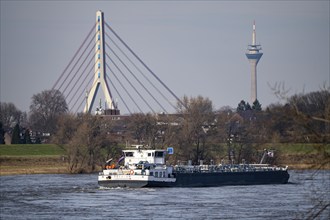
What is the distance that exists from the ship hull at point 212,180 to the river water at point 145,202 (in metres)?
1.05

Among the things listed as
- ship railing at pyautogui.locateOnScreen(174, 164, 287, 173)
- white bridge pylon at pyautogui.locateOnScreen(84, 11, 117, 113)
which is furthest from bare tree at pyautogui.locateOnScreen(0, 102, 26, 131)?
ship railing at pyautogui.locateOnScreen(174, 164, 287, 173)

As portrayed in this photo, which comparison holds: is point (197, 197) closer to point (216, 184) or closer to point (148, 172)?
point (148, 172)

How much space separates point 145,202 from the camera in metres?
50.3

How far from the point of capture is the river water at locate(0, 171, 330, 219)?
41688 mm

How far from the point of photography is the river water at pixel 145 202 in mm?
41688

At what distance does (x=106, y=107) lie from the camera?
15575cm

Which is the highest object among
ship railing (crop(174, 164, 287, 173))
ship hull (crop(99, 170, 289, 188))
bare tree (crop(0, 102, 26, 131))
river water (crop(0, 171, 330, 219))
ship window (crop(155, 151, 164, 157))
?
bare tree (crop(0, 102, 26, 131))

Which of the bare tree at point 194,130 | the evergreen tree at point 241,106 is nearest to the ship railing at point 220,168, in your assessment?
the bare tree at point 194,130

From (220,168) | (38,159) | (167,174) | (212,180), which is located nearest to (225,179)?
(212,180)

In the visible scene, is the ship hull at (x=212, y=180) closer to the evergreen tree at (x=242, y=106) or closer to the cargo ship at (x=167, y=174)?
the cargo ship at (x=167, y=174)

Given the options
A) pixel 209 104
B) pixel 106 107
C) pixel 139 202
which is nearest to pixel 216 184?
pixel 139 202

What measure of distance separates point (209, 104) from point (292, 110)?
105646 millimetres

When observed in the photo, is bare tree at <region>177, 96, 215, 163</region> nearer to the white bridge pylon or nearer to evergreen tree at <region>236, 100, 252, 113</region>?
the white bridge pylon

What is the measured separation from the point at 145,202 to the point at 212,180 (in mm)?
20449
